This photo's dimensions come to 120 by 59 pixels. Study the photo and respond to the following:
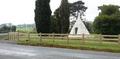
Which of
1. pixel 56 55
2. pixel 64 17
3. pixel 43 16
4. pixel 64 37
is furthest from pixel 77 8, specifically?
pixel 56 55

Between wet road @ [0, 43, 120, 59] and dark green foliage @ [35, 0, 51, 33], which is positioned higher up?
dark green foliage @ [35, 0, 51, 33]

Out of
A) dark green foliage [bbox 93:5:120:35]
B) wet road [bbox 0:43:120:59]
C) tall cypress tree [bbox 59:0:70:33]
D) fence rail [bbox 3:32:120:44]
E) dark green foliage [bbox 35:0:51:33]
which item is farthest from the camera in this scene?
tall cypress tree [bbox 59:0:70:33]

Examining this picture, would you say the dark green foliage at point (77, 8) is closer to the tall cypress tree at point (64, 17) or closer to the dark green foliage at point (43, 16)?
the tall cypress tree at point (64, 17)

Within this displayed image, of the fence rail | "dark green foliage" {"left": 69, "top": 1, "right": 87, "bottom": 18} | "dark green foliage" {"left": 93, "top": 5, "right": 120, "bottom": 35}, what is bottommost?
the fence rail

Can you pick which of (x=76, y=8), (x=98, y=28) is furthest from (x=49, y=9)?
(x=76, y=8)

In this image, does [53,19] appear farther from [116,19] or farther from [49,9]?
[116,19]

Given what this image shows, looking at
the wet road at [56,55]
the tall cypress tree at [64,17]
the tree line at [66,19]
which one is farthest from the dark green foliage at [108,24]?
the wet road at [56,55]

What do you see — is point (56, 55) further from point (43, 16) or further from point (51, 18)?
point (51, 18)

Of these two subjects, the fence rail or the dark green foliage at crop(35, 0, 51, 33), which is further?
the dark green foliage at crop(35, 0, 51, 33)

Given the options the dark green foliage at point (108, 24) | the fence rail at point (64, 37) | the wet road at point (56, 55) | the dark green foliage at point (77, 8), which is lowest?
the wet road at point (56, 55)

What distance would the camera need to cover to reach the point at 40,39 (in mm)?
39031

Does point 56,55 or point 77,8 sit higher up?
point 77,8

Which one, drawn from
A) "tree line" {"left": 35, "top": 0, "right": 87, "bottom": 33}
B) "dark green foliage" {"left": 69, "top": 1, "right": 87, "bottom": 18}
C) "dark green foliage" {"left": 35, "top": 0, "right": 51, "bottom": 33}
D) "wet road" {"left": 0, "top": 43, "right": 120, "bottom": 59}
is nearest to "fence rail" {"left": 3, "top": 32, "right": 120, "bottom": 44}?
"dark green foliage" {"left": 35, "top": 0, "right": 51, "bottom": 33}

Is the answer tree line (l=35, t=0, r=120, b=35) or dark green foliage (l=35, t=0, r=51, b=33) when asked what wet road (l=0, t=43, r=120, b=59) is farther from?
dark green foliage (l=35, t=0, r=51, b=33)
